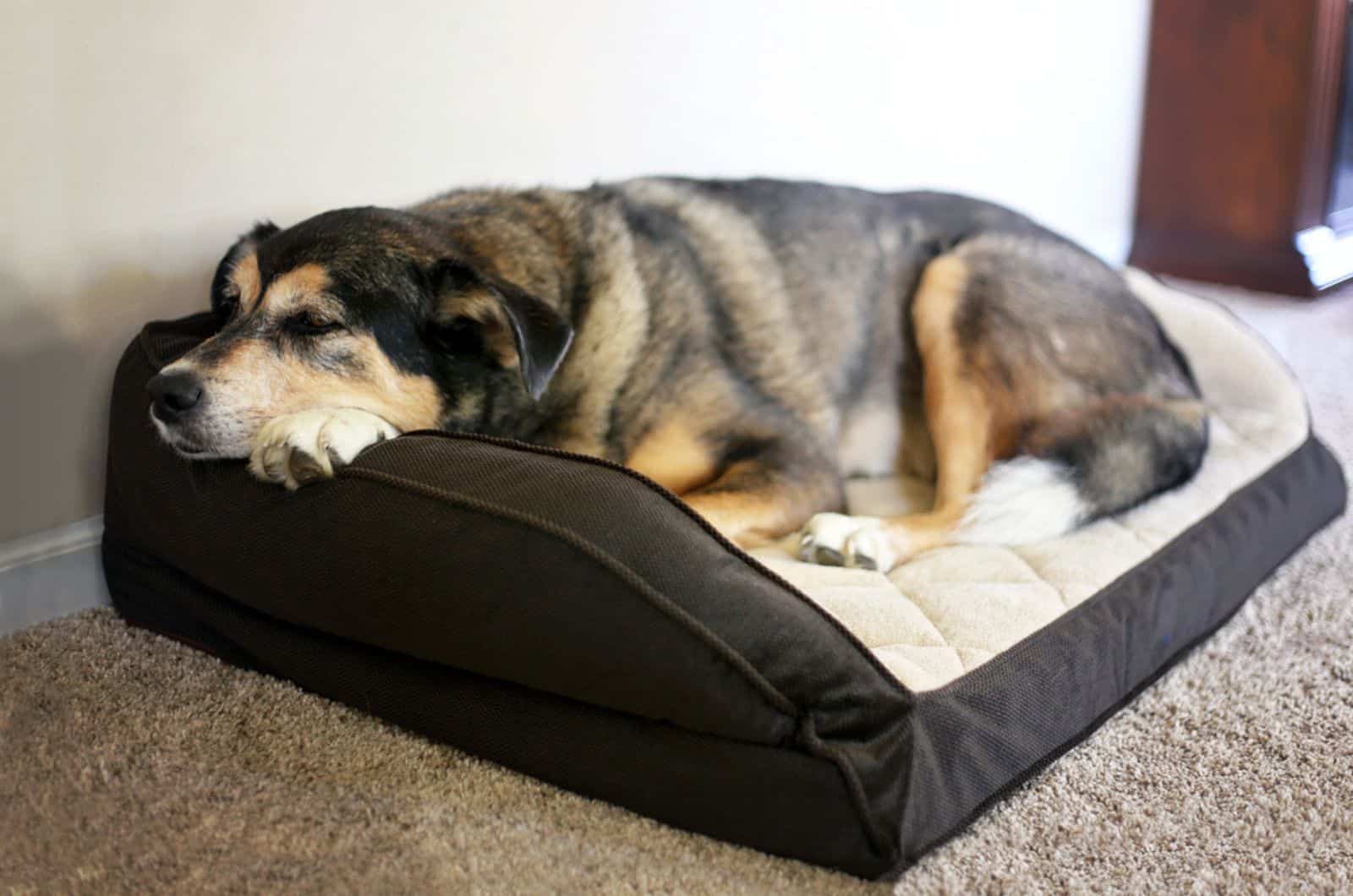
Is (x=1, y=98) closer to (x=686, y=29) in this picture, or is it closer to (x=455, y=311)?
(x=455, y=311)

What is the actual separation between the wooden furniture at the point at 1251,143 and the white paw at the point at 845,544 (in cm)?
283

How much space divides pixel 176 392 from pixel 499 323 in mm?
481

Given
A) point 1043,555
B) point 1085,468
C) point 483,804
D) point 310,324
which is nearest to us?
point 483,804

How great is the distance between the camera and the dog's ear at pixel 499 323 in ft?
6.26

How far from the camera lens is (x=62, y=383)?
2.26 meters

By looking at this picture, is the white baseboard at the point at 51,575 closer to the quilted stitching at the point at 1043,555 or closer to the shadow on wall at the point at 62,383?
the shadow on wall at the point at 62,383

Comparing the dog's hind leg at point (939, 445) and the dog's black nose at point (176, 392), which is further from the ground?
the dog's black nose at point (176, 392)

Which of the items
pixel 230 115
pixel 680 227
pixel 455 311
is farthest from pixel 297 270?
pixel 680 227

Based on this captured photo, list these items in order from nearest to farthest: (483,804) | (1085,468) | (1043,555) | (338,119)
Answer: (483,804), (1043,555), (1085,468), (338,119)

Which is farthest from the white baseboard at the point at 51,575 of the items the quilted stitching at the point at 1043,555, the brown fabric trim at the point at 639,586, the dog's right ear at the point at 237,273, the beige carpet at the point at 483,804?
the quilted stitching at the point at 1043,555

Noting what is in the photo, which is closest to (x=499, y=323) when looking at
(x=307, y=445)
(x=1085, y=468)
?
(x=307, y=445)

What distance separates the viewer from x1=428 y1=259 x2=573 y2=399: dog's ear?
1908 mm

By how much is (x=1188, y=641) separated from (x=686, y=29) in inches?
73.0

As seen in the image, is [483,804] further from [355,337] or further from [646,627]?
[355,337]
